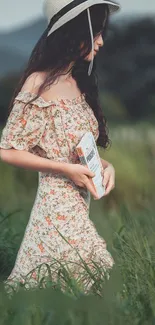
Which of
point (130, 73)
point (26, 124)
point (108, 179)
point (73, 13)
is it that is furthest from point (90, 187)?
point (130, 73)

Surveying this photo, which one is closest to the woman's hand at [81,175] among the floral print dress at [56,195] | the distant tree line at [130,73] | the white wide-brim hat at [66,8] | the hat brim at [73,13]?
the floral print dress at [56,195]

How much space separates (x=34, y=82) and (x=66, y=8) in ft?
0.90

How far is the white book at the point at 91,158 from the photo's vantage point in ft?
10.9

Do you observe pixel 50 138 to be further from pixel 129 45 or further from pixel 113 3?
pixel 129 45

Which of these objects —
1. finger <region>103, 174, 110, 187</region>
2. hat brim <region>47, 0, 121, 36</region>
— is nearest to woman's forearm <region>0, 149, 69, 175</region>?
finger <region>103, 174, 110, 187</region>

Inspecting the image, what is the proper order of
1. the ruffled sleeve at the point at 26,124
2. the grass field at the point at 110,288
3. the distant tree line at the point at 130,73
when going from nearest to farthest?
the grass field at the point at 110,288, the ruffled sleeve at the point at 26,124, the distant tree line at the point at 130,73

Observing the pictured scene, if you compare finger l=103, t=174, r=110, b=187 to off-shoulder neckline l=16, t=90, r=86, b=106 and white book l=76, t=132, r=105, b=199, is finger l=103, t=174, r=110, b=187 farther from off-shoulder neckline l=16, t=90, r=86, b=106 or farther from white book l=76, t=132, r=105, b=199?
off-shoulder neckline l=16, t=90, r=86, b=106

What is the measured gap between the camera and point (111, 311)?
2.51 meters

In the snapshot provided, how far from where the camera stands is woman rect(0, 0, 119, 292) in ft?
11.3

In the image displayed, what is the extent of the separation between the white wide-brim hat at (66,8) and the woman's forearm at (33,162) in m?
0.36

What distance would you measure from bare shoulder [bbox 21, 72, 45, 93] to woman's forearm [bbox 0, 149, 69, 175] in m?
0.21

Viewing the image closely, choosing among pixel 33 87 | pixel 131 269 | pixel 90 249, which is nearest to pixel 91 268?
pixel 90 249

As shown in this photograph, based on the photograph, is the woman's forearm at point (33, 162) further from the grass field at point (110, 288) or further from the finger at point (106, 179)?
the grass field at point (110, 288)

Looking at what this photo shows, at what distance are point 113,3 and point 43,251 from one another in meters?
0.89
